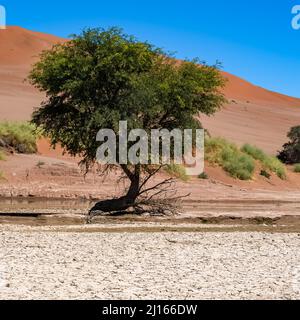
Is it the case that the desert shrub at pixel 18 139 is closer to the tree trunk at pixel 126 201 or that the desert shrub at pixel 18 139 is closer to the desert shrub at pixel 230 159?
the desert shrub at pixel 230 159

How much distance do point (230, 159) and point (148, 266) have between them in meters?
36.4

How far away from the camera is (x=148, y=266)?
46.1 feet

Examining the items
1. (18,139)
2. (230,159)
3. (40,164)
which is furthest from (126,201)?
(230,159)

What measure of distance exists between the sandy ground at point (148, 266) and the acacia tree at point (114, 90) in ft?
23.8

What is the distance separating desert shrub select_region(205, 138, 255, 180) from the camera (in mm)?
48094

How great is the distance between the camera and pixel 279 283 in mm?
12297

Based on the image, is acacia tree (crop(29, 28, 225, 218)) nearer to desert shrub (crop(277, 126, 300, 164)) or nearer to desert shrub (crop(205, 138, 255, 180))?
desert shrub (crop(205, 138, 255, 180))

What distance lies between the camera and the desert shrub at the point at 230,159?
48.1 m

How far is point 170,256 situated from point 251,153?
4087 cm

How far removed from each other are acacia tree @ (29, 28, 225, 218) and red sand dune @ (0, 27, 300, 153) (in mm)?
38871

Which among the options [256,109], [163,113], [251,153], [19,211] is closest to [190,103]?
[163,113]

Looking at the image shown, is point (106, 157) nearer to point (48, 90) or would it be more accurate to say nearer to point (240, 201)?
point (48, 90)

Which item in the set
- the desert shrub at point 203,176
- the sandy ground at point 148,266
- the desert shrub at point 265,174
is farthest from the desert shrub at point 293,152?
the sandy ground at point 148,266

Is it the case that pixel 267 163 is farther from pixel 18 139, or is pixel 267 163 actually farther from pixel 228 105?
pixel 228 105
